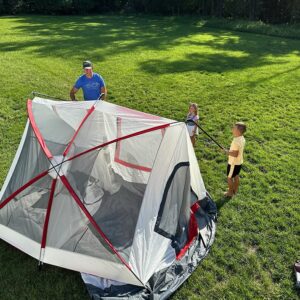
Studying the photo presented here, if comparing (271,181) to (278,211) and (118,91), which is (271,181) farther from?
(118,91)

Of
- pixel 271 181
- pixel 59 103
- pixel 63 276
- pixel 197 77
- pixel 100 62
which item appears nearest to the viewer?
pixel 63 276

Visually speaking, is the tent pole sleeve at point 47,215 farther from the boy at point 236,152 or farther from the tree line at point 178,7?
the tree line at point 178,7

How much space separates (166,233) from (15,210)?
2.28 m

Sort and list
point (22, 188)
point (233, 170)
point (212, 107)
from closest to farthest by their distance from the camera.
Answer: point (22, 188), point (233, 170), point (212, 107)

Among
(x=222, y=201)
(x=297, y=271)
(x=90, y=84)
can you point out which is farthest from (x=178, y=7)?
(x=297, y=271)

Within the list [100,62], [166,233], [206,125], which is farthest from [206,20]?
[166,233]

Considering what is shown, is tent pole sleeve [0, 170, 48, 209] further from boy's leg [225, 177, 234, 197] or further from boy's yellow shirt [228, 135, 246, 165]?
boy's leg [225, 177, 234, 197]

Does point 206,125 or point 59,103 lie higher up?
point 59,103

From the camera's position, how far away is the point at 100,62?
15.3 metres

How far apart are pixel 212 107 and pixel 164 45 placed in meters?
9.87

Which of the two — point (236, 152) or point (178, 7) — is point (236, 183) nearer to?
point (236, 152)

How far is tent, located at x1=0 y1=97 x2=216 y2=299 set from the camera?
4.79 meters

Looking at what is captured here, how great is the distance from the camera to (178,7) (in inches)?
1527

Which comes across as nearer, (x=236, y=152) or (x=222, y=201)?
(x=236, y=152)
